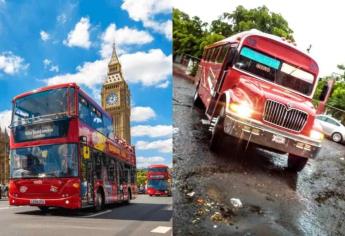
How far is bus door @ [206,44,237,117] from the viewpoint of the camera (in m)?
3.14

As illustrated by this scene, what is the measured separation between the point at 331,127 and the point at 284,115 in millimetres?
401

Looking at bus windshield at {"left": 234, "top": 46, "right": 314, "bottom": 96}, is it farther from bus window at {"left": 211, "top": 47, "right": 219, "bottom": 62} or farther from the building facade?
the building facade

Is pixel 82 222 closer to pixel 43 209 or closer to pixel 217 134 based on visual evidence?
pixel 43 209

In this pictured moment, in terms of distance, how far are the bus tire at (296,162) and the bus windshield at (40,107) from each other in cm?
158

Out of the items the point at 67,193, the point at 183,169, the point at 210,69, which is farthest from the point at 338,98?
the point at 67,193

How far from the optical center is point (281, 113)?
3152 millimetres

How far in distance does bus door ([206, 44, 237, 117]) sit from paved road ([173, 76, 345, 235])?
164mm

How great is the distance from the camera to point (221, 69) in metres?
3.16

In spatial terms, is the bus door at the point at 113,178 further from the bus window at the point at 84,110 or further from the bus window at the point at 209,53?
the bus window at the point at 209,53

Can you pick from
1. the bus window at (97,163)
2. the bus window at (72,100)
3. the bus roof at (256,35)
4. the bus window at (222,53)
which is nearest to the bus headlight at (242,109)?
the bus window at (222,53)

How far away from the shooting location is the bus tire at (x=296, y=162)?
3229mm

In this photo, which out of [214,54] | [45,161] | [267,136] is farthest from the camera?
[214,54]

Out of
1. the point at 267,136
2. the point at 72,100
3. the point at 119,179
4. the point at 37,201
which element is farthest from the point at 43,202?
the point at 267,136

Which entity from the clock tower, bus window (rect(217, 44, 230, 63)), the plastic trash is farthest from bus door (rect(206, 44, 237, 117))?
the clock tower
